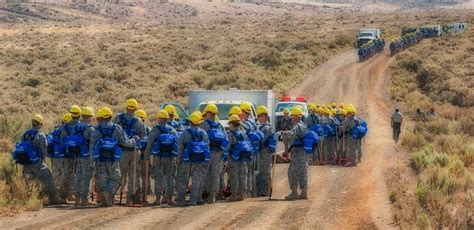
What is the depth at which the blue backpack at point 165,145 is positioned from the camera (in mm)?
13133

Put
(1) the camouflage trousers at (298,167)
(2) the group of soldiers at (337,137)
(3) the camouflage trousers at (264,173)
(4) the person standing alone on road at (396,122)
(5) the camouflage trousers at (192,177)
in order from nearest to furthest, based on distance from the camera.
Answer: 1. (5) the camouflage trousers at (192,177)
2. (1) the camouflage trousers at (298,167)
3. (3) the camouflage trousers at (264,173)
4. (2) the group of soldiers at (337,137)
5. (4) the person standing alone on road at (396,122)

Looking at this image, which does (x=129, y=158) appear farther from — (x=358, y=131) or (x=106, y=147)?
(x=358, y=131)

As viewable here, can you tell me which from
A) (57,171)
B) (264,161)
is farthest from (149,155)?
(264,161)

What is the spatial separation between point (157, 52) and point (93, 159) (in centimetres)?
4965

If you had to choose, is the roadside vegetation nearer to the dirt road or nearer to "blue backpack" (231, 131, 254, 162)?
the dirt road

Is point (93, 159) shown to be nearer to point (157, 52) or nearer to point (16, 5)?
point (157, 52)

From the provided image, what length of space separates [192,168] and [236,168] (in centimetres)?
129

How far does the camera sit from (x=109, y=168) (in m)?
12.7

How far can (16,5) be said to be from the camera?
447ft

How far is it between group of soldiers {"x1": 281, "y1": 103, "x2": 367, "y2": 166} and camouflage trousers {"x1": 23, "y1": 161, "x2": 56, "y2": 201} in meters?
9.33

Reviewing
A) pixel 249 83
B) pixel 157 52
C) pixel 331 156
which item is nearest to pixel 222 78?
pixel 249 83

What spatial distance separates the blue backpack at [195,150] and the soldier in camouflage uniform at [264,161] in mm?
2256

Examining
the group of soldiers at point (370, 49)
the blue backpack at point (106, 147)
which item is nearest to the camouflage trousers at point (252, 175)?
the blue backpack at point (106, 147)

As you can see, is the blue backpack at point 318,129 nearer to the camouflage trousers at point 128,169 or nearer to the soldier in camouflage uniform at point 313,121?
the soldier in camouflage uniform at point 313,121
